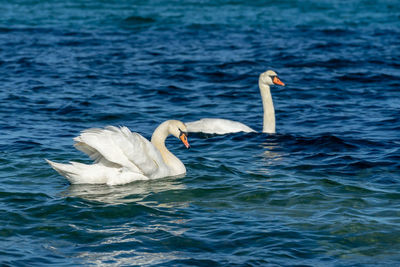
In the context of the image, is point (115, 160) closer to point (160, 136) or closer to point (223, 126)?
point (160, 136)

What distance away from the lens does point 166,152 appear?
11.7m

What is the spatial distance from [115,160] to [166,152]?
1.43 meters

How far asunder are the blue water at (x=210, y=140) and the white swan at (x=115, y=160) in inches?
7.5

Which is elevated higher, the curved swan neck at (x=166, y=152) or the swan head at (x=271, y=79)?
the swan head at (x=271, y=79)

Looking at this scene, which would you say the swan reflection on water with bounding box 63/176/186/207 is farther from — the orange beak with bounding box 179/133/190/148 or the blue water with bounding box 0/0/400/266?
the orange beak with bounding box 179/133/190/148

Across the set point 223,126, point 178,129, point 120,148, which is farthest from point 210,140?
point 120,148

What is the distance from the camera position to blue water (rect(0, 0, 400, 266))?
824cm

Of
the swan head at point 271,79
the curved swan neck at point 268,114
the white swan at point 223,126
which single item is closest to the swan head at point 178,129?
the white swan at point 223,126

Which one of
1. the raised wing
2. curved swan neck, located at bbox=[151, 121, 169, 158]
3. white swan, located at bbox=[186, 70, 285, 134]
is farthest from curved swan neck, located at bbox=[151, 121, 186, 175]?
white swan, located at bbox=[186, 70, 285, 134]

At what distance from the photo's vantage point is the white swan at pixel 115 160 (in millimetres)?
10297

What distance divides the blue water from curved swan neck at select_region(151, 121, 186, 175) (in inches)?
9.1

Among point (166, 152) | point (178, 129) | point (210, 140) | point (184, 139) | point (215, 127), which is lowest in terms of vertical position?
point (210, 140)

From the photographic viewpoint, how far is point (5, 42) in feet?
85.6

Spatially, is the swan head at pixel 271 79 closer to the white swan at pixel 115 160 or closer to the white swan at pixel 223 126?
the white swan at pixel 223 126
